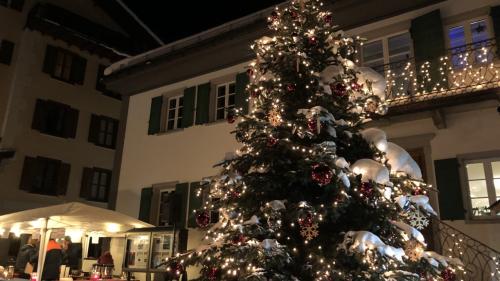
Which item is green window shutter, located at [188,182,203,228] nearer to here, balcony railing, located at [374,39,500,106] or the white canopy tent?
the white canopy tent

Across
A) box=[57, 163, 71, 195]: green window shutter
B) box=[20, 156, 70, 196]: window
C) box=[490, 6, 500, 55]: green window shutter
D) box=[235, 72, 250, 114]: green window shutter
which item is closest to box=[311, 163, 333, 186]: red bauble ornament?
box=[490, 6, 500, 55]: green window shutter

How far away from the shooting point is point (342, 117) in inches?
257

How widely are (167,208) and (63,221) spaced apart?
362 cm

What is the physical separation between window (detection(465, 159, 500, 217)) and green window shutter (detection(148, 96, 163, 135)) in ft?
28.6

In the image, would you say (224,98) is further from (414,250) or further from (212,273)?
(414,250)

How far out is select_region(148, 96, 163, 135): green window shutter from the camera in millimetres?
14242

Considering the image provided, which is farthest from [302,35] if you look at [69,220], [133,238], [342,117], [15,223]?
[133,238]

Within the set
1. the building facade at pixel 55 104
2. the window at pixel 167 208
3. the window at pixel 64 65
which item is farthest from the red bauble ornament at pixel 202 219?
the window at pixel 64 65

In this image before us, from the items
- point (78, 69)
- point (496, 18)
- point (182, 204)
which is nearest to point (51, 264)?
point (182, 204)

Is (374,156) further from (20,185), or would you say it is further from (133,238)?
(20,185)

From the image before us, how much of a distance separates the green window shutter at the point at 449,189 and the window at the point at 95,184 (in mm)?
16453

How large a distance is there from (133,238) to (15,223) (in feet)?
12.0

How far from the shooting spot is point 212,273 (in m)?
5.73

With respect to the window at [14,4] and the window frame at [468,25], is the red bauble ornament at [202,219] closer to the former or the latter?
the window frame at [468,25]
